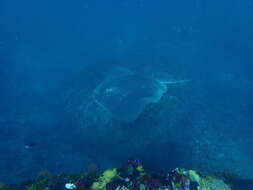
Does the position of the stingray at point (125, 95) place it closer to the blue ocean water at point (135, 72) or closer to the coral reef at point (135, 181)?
the blue ocean water at point (135, 72)

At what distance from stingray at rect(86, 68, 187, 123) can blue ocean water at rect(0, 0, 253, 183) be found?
1.16 feet

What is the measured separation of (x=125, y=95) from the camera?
17.3 meters

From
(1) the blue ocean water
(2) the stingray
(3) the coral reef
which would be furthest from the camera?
(2) the stingray

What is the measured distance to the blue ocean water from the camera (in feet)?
44.5

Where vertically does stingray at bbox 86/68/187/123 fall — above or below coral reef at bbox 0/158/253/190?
above

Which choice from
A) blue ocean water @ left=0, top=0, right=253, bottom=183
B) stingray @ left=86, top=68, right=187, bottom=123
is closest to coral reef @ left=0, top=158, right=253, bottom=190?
blue ocean water @ left=0, top=0, right=253, bottom=183

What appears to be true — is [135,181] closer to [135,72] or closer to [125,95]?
[125,95]

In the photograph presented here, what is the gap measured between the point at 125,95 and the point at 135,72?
3.75m

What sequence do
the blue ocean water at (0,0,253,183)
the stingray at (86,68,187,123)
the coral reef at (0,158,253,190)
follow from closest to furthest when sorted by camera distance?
the coral reef at (0,158,253,190), the blue ocean water at (0,0,253,183), the stingray at (86,68,187,123)

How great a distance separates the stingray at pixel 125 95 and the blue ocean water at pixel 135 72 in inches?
13.9

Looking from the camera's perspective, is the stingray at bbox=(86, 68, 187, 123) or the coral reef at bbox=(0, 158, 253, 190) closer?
the coral reef at bbox=(0, 158, 253, 190)

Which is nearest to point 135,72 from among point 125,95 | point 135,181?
point 125,95

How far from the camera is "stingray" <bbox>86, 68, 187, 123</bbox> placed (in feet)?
52.9

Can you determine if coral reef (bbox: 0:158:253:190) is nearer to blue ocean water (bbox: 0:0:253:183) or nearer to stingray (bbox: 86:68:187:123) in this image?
blue ocean water (bbox: 0:0:253:183)
